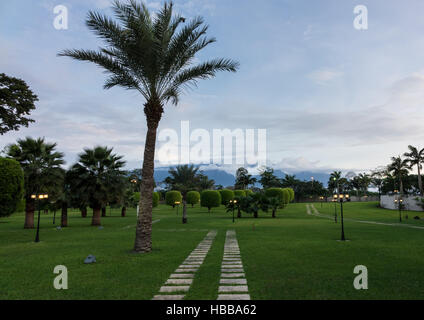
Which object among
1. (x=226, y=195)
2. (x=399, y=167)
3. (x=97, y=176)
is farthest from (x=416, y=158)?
(x=97, y=176)

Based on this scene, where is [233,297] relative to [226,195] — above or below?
below

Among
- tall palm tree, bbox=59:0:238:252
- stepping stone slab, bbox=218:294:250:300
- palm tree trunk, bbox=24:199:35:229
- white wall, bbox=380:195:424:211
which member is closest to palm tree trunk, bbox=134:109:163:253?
tall palm tree, bbox=59:0:238:252

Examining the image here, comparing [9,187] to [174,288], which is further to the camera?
[9,187]

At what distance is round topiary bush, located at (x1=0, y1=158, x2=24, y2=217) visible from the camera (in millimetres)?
21312

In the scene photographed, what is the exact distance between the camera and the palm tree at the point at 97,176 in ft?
112

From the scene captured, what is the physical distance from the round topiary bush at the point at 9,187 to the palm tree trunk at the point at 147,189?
40.5ft

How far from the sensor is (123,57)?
1641 centimetres

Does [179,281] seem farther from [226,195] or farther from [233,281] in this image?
[226,195]

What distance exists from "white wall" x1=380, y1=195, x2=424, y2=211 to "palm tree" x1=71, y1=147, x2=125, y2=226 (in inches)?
2301

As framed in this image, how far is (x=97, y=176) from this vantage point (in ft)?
114

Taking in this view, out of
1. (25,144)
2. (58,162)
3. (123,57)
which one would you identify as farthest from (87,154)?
(123,57)

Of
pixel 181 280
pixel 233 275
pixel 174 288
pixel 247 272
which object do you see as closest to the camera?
pixel 174 288

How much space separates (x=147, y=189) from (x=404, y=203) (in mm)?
68272
